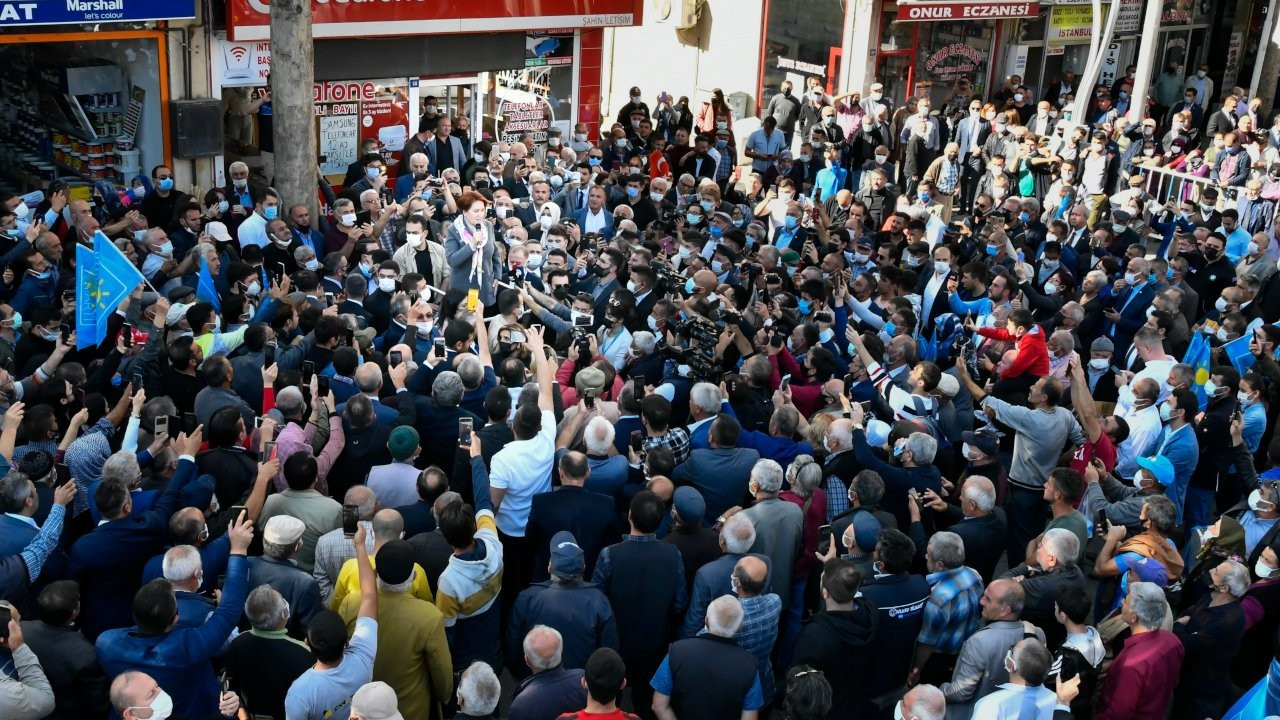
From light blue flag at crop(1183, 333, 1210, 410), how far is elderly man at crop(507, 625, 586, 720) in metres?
5.83

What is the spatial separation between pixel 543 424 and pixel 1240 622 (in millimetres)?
3787

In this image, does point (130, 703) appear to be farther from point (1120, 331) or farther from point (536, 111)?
point (536, 111)

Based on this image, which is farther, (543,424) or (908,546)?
(543,424)

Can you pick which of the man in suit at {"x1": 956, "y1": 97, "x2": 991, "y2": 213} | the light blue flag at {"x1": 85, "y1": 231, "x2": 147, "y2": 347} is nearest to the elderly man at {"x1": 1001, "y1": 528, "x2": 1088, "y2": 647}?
the light blue flag at {"x1": 85, "y1": 231, "x2": 147, "y2": 347}

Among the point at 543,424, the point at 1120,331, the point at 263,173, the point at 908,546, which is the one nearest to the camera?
the point at 908,546

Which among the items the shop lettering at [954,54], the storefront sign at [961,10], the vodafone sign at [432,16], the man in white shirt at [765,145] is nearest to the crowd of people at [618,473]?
the vodafone sign at [432,16]

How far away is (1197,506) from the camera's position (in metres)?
8.62

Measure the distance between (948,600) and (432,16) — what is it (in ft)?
38.9

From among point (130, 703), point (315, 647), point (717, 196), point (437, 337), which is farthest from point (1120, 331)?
point (130, 703)

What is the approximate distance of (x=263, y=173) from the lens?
15.3m

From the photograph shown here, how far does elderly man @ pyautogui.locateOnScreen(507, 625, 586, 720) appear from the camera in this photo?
5215 mm

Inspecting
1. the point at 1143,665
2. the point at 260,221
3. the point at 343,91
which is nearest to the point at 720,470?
the point at 1143,665

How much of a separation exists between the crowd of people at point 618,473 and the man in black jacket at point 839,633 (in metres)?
0.02

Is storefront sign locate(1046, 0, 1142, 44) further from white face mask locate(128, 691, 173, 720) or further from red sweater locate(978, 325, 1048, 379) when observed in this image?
white face mask locate(128, 691, 173, 720)
